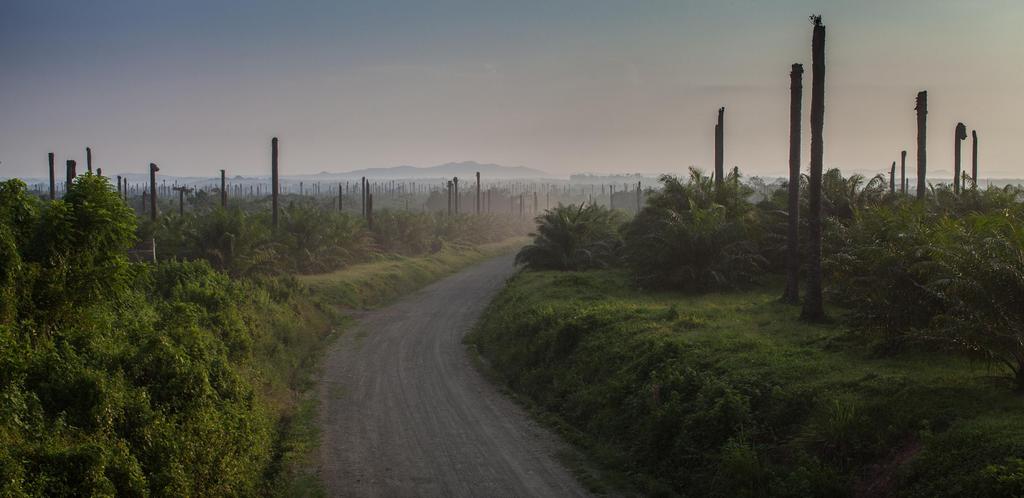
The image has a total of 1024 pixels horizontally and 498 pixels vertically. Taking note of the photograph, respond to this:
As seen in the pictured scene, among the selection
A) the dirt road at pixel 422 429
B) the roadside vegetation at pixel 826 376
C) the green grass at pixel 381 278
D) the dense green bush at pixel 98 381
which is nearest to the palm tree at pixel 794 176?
the roadside vegetation at pixel 826 376

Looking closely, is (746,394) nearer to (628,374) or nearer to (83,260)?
(628,374)

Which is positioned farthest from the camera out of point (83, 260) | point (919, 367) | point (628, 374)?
point (628, 374)

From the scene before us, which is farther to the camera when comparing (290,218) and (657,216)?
(290,218)

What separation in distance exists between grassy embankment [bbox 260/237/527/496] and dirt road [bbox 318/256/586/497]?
1.34 ft

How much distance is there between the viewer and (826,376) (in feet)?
38.1

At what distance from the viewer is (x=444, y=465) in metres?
12.4

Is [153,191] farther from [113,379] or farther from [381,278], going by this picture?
[113,379]

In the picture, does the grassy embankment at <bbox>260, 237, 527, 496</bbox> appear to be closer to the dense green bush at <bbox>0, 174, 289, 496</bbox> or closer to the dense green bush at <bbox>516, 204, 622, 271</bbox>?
the dense green bush at <bbox>0, 174, 289, 496</bbox>

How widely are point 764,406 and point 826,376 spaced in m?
1.12

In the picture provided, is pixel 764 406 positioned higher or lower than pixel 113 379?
lower

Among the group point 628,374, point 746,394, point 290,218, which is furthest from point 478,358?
point 290,218

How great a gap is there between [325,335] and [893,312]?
18061mm

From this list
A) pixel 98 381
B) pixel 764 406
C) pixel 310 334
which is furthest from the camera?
pixel 310 334

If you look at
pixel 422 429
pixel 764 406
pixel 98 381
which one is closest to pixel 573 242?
pixel 422 429
